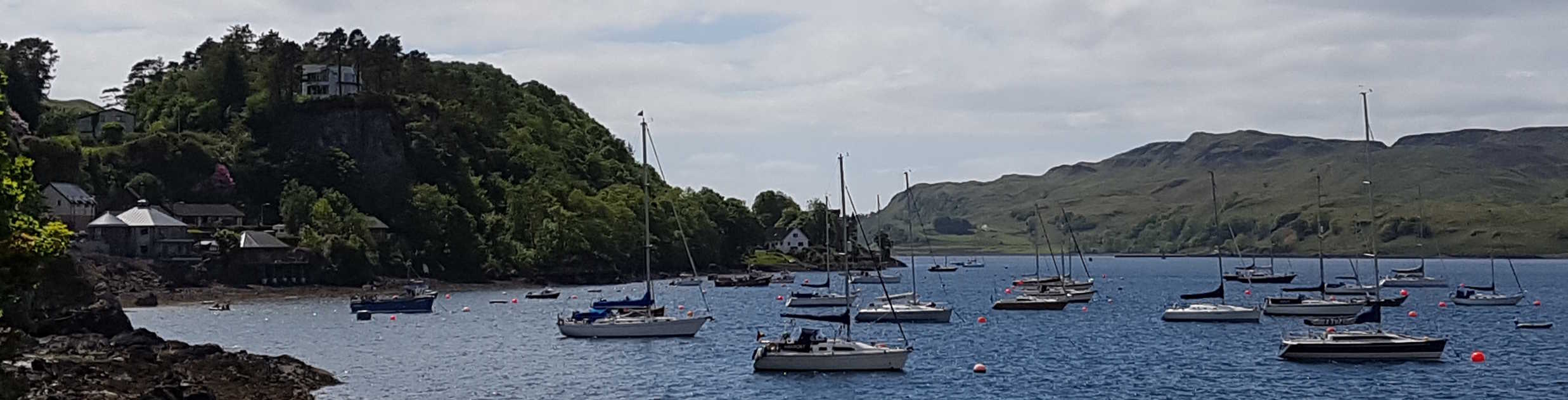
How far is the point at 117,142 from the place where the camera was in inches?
6156

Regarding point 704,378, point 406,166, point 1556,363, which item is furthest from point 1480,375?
point 406,166

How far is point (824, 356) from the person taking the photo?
2233 inches

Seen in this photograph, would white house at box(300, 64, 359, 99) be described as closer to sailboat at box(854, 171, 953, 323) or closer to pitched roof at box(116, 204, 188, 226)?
pitched roof at box(116, 204, 188, 226)

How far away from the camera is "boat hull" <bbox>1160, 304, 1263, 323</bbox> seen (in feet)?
295

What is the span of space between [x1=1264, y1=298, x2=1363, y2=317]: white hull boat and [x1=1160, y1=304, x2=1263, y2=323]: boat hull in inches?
58.9

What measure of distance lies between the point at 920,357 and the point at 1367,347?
18.2 m

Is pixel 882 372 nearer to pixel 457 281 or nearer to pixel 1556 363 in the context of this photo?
pixel 1556 363

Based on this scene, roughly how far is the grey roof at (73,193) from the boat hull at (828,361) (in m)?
91.0

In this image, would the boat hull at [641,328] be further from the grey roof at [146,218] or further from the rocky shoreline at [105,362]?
the grey roof at [146,218]

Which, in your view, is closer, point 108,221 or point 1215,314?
point 1215,314

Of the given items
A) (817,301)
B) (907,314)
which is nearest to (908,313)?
(907,314)

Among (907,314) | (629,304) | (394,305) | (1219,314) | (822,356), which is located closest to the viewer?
(822,356)

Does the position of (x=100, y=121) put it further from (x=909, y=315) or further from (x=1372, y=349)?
(x=1372, y=349)

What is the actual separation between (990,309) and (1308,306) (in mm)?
25523
